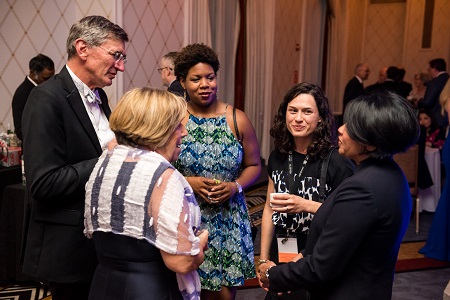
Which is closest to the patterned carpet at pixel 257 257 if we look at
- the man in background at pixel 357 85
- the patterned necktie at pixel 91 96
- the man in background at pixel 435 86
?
the patterned necktie at pixel 91 96

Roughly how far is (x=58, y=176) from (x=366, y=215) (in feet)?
3.61

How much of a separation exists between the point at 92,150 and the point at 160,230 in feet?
2.05

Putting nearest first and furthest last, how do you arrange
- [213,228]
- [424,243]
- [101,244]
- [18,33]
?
[101,244] < [213,228] < [18,33] < [424,243]

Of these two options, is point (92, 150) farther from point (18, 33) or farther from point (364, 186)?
point (18, 33)

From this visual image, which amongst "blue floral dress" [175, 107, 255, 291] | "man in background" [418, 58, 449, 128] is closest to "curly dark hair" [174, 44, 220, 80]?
"blue floral dress" [175, 107, 255, 291]

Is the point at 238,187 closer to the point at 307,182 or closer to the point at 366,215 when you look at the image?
the point at 307,182

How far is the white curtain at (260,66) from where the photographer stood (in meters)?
7.81

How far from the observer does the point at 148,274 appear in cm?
172

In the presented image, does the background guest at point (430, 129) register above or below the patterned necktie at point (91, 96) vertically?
below

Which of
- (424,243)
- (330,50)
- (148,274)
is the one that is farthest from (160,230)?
(330,50)

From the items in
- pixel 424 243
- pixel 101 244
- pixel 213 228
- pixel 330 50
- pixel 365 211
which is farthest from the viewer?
pixel 330 50

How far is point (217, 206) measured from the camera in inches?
107

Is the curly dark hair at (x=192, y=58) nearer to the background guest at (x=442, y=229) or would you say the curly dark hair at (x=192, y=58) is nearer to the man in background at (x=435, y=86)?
the background guest at (x=442, y=229)

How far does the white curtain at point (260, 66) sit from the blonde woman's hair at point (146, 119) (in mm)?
6127
